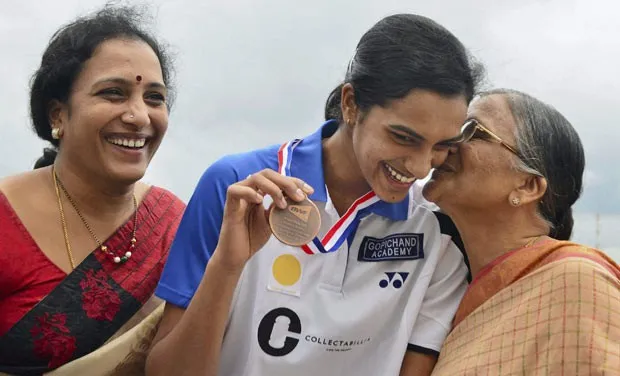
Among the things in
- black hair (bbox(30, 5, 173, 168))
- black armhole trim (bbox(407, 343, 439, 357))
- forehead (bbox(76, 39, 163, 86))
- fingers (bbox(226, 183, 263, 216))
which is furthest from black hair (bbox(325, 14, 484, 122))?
black hair (bbox(30, 5, 173, 168))

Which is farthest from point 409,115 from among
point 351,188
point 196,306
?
point 196,306

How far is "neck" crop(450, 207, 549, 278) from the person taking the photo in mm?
3357

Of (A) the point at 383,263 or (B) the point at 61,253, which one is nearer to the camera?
(A) the point at 383,263

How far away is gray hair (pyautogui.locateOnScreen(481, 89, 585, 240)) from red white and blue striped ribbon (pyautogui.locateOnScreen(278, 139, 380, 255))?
0.73 meters

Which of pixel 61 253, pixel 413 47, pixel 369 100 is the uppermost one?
pixel 413 47

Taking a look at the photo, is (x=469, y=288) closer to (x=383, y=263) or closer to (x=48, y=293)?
(x=383, y=263)

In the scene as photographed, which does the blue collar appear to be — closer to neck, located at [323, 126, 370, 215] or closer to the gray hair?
neck, located at [323, 126, 370, 215]

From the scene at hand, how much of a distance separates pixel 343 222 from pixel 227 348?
29.8 inches

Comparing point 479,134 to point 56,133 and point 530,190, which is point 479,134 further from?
point 56,133

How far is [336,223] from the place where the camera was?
10.6 feet

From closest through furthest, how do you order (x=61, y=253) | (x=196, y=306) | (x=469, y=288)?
(x=196, y=306) → (x=469, y=288) → (x=61, y=253)

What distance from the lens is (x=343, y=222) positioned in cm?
323

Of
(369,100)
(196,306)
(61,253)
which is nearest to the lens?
(196,306)

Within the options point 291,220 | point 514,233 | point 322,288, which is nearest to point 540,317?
point 514,233
